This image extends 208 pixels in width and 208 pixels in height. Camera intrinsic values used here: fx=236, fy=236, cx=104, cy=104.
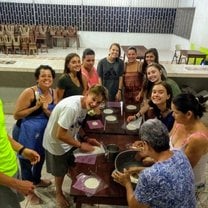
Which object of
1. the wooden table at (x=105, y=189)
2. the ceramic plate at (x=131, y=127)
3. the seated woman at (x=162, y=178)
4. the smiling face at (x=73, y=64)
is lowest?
the wooden table at (x=105, y=189)

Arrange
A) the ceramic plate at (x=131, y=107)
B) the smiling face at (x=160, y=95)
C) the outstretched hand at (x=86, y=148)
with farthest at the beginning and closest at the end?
1. the ceramic plate at (x=131, y=107)
2. the smiling face at (x=160, y=95)
3. the outstretched hand at (x=86, y=148)

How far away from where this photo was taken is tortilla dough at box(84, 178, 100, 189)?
151cm

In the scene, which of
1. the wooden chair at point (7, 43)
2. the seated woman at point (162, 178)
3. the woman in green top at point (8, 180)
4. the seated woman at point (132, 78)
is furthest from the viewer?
the wooden chair at point (7, 43)

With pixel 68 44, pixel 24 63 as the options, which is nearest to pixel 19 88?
pixel 24 63

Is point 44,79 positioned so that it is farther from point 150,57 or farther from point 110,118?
point 150,57

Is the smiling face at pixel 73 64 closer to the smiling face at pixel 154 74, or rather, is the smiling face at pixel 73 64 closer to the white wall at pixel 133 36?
the smiling face at pixel 154 74

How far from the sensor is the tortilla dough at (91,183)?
1511 mm

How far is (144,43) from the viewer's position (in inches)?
461

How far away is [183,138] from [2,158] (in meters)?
1.19

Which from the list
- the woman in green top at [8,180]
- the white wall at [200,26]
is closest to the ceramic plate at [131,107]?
the woman in green top at [8,180]

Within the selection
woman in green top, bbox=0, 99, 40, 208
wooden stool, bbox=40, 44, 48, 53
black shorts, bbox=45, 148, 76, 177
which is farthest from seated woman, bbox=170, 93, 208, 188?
wooden stool, bbox=40, 44, 48, 53

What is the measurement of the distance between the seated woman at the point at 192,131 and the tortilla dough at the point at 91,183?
61 cm

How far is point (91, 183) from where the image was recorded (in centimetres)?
154

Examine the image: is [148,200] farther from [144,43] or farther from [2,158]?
[144,43]
